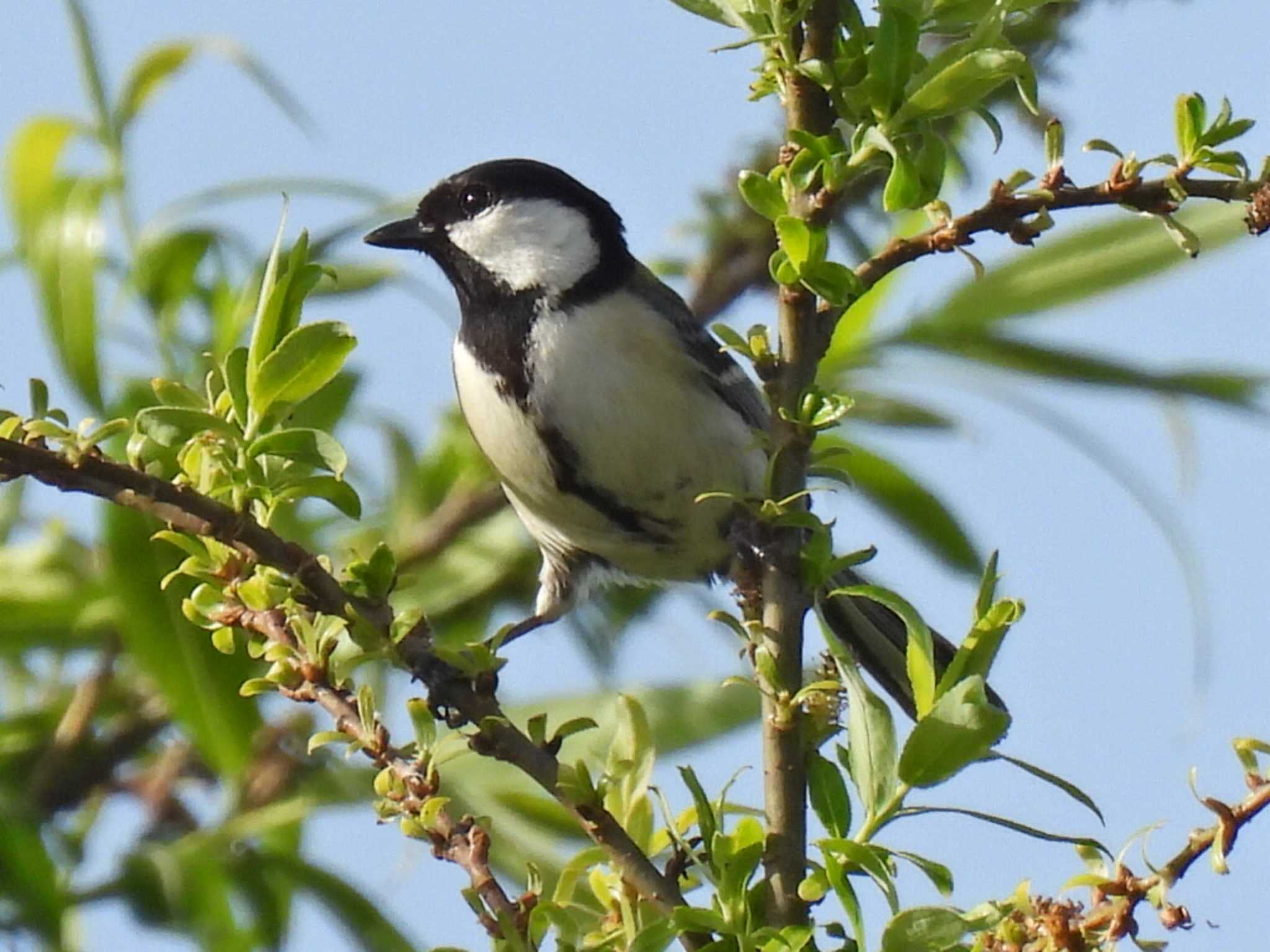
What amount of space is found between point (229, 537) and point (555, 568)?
1.51m

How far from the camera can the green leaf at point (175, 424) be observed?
1191 millimetres

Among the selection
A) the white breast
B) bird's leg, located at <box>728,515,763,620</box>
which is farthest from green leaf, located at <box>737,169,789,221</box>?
the white breast

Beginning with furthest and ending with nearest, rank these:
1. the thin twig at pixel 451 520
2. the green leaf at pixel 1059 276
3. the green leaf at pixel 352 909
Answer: the green leaf at pixel 1059 276 < the thin twig at pixel 451 520 < the green leaf at pixel 352 909

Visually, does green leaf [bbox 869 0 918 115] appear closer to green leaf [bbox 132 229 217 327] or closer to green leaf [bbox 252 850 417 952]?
green leaf [bbox 252 850 417 952]

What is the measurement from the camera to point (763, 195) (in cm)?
119

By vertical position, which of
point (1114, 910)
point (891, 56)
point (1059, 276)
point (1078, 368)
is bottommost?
point (1078, 368)

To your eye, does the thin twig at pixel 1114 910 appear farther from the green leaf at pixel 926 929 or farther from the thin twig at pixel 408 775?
the thin twig at pixel 408 775

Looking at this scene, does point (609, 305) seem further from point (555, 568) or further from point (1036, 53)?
point (1036, 53)

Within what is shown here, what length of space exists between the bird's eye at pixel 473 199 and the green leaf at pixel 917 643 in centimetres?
182

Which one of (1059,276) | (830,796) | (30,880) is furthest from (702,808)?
(1059,276)

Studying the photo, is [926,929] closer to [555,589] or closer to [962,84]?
[962,84]

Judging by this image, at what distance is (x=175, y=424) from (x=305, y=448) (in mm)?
82

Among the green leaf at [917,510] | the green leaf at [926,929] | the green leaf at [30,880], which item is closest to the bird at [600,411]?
the green leaf at [917,510]

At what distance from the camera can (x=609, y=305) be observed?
8.23 ft
